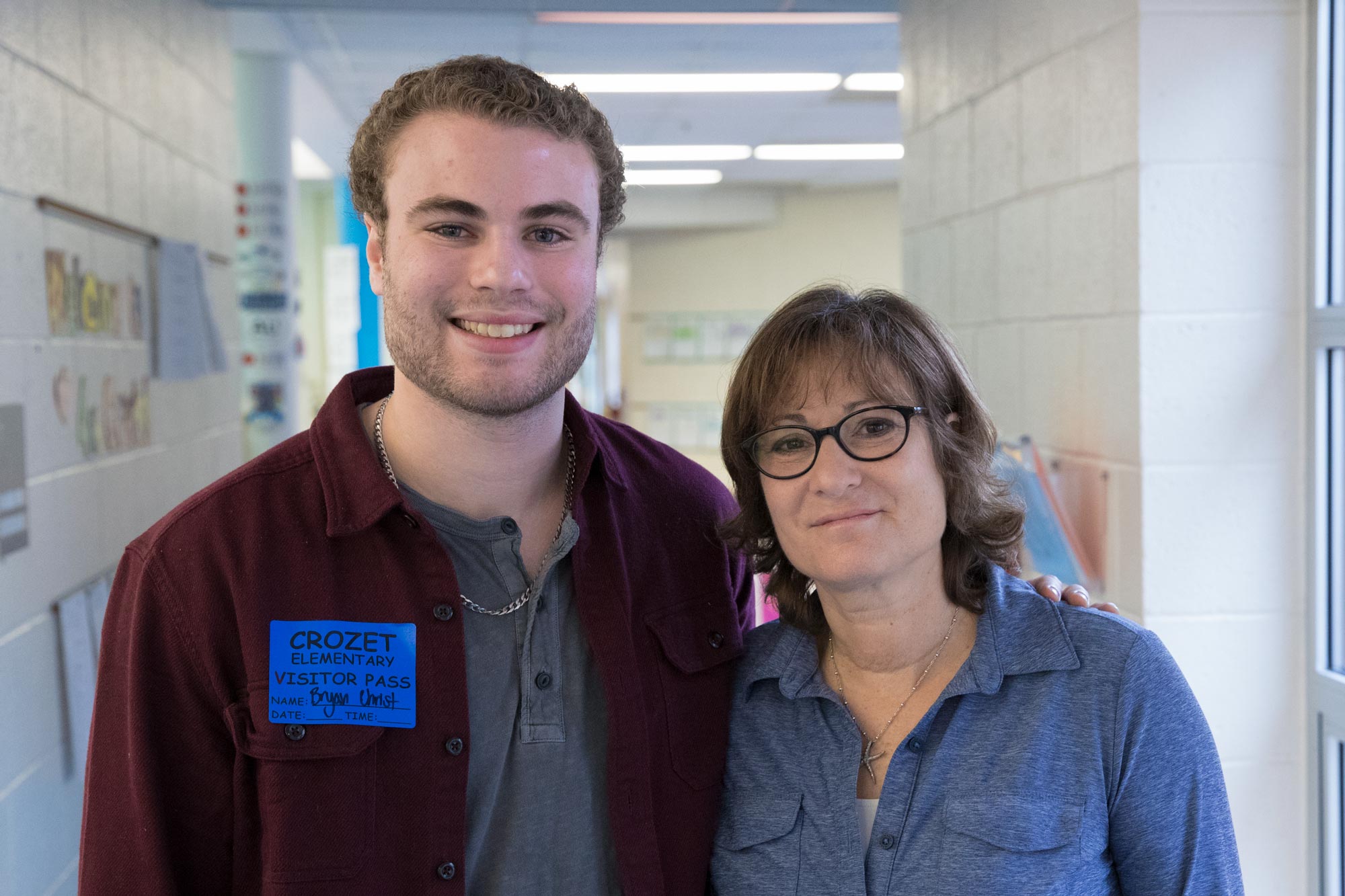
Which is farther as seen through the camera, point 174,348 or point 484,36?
point 484,36

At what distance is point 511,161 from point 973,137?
175 cm

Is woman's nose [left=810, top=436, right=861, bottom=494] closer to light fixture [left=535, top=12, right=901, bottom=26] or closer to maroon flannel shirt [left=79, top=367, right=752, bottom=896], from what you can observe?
maroon flannel shirt [left=79, top=367, right=752, bottom=896]

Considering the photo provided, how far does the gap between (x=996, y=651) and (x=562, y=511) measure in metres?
0.58

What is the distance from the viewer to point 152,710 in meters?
1.27

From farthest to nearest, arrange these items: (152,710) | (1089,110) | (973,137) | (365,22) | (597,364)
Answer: (597,364), (365,22), (973,137), (1089,110), (152,710)

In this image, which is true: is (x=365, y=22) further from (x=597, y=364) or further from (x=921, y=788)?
(x=597, y=364)

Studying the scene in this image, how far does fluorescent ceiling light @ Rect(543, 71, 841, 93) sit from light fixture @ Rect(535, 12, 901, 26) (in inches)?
39.8

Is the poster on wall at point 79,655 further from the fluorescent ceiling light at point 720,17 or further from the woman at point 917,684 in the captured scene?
the fluorescent ceiling light at point 720,17

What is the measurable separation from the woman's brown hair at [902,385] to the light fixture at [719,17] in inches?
74.4

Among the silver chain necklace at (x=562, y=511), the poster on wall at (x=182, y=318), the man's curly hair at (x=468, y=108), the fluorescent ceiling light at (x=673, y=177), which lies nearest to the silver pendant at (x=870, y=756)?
the silver chain necklace at (x=562, y=511)

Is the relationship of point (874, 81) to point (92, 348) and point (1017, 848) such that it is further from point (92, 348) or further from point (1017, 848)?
point (1017, 848)

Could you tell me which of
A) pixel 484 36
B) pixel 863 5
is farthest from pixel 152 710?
pixel 484 36

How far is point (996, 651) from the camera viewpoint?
1393 millimetres

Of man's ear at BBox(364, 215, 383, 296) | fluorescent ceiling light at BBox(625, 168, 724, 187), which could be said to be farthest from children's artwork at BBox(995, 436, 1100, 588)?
fluorescent ceiling light at BBox(625, 168, 724, 187)
